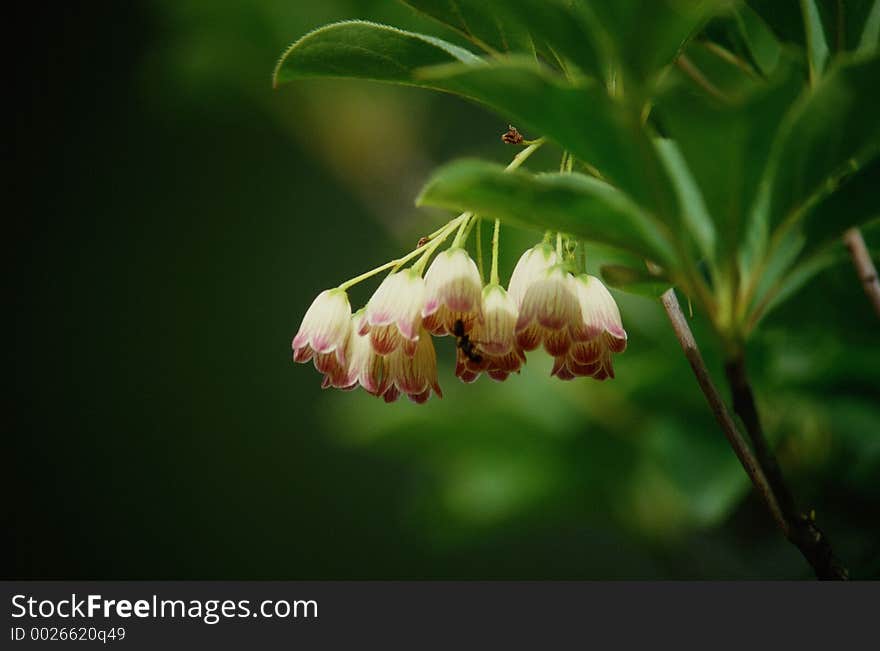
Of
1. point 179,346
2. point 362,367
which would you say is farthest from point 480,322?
point 179,346

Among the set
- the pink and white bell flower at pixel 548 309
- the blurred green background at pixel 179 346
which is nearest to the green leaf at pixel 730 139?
the pink and white bell flower at pixel 548 309

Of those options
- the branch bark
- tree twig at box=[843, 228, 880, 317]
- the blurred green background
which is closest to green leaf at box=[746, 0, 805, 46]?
tree twig at box=[843, 228, 880, 317]

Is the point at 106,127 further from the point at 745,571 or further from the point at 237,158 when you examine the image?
the point at 745,571

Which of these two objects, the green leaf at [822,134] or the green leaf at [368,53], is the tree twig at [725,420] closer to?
the green leaf at [822,134]

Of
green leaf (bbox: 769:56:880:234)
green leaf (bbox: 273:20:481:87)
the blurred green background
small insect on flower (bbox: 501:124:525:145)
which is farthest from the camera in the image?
the blurred green background

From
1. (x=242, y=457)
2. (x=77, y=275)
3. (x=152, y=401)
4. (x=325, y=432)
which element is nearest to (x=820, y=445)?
(x=325, y=432)

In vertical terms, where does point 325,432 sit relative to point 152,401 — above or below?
below

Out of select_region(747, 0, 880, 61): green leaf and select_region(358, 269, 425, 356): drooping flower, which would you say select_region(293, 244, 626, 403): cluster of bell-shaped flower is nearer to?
select_region(358, 269, 425, 356): drooping flower
